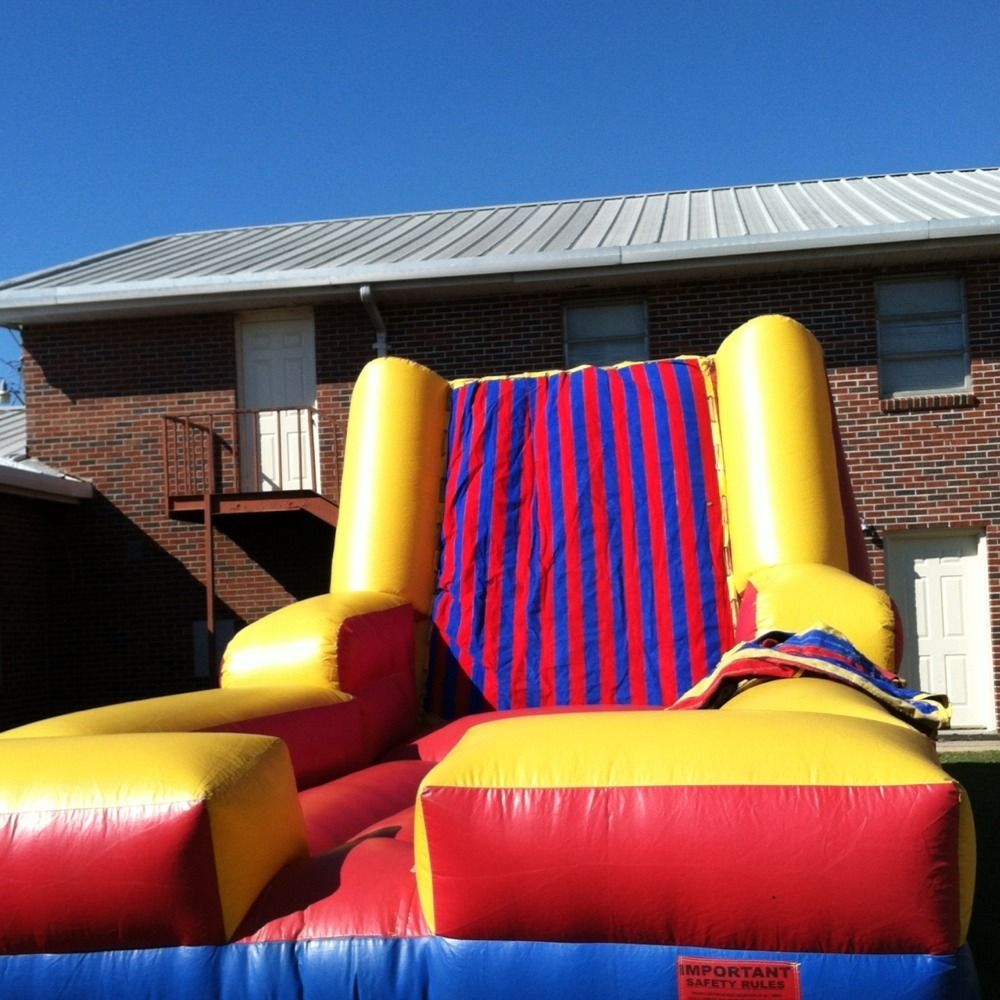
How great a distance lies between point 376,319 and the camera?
36.5 ft

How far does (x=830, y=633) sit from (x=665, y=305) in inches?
328

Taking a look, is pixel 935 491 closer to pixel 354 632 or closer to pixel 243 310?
pixel 243 310

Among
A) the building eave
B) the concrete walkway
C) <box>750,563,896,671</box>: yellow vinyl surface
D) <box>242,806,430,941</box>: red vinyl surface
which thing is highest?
the building eave

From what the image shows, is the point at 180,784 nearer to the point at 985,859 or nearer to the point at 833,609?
the point at 833,609

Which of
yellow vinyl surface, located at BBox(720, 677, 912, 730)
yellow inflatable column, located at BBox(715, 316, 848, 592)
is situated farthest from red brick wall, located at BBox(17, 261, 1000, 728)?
yellow vinyl surface, located at BBox(720, 677, 912, 730)

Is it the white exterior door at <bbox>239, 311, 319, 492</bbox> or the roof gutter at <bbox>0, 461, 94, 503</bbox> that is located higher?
the white exterior door at <bbox>239, 311, 319, 492</bbox>

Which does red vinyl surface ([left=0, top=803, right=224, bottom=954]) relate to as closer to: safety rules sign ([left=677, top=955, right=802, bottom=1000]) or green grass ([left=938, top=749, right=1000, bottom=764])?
safety rules sign ([left=677, top=955, right=802, bottom=1000])

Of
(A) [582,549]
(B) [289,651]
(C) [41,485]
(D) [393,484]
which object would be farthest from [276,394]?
(B) [289,651]

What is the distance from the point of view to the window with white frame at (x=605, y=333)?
36.5ft

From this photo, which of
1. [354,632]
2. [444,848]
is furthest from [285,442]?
[444,848]

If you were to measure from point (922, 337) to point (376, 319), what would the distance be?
5.15 metres

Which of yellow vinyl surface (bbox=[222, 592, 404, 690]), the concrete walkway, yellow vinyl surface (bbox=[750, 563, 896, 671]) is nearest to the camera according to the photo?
yellow vinyl surface (bbox=[750, 563, 896, 671])

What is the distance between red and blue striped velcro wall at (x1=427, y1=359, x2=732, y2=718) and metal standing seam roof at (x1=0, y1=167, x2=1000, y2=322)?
6044 millimetres

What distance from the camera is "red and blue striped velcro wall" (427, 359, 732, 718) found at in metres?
4.29
